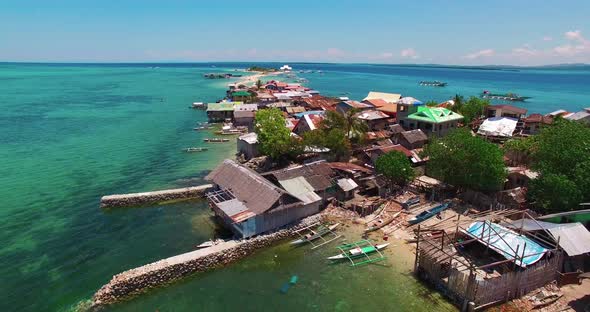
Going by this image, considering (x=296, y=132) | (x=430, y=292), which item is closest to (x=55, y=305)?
(x=430, y=292)

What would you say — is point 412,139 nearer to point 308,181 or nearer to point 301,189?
point 308,181

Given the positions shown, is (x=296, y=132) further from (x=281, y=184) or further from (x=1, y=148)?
(x=1, y=148)

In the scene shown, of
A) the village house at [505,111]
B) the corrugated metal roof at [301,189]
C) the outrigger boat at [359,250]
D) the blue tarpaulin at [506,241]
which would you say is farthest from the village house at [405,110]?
the outrigger boat at [359,250]

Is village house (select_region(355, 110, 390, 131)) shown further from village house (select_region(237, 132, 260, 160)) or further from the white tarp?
village house (select_region(237, 132, 260, 160))

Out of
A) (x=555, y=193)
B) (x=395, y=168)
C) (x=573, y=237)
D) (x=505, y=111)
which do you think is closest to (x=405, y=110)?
(x=395, y=168)

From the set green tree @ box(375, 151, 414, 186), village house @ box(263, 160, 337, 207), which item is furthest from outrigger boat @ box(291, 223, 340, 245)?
green tree @ box(375, 151, 414, 186)
